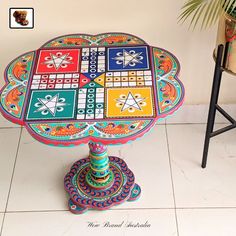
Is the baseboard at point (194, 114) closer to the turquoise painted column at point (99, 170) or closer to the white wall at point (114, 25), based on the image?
the white wall at point (114, 25)

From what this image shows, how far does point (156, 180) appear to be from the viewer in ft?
7.31

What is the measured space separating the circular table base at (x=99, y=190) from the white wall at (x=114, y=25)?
630 mm

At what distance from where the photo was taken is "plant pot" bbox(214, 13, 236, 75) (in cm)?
173

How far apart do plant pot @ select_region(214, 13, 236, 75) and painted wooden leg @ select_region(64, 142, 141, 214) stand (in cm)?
65

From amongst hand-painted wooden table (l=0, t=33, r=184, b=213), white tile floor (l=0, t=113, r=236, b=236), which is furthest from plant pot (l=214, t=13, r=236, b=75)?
white tile floor (l=0, t=113, r=236, b=236)

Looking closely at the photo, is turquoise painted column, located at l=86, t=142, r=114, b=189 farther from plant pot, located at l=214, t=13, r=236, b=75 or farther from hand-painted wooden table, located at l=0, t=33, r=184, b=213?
plant pot, located at l=214, t=13, r=236, b=75

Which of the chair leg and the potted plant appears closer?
the potted plant

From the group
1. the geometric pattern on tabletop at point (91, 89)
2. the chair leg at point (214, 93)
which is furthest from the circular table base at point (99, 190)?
the geometric pattern on tabletop at point (91, 89)

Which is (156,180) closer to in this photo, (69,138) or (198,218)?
(198,218)

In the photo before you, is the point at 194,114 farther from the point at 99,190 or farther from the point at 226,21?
the point at 226,21

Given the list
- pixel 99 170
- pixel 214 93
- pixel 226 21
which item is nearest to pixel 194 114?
pixel 214 93

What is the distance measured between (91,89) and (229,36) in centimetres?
58

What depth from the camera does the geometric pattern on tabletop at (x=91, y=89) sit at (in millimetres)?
1643

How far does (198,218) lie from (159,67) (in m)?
0.72
